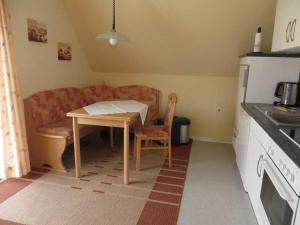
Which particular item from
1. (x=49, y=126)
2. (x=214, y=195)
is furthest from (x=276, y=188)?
(x=49, y=126)

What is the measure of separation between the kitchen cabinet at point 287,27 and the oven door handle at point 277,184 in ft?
3.19

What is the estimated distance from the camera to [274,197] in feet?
4.54

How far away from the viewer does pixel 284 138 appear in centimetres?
137

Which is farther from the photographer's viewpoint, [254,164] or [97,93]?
[97,93]

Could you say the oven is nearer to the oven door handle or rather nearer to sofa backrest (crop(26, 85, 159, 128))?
the oven door handle

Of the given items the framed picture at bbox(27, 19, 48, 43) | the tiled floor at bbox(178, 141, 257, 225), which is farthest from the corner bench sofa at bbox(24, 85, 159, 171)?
the tiled floor at bbox(178, 141, 257, 225)

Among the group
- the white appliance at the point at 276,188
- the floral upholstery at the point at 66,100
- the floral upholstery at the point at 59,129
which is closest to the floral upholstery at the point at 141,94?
the floral upholstery at the point at 66,100

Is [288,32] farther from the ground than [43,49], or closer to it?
farther from the ground

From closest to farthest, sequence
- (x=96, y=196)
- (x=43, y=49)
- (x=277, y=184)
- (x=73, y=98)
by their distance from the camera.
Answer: (x=277, y=184) → (x=96, y=196) → (x=43, y=49) → (x=73, y=98)

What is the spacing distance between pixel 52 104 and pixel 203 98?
2392 mm

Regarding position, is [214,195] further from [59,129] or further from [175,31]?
[175,31]

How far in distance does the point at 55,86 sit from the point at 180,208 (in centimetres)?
239

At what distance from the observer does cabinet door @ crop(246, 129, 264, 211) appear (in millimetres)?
1726

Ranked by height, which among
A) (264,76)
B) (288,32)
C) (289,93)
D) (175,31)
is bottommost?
(289,93)
